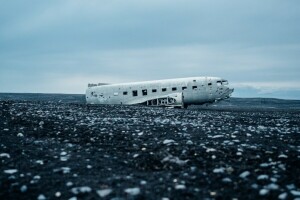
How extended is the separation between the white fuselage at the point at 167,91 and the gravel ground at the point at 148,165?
3345 centimetres

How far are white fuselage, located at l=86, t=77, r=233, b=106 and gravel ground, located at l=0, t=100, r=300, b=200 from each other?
33.5 metres

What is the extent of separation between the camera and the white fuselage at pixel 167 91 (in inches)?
1907

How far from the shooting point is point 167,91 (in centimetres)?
4862

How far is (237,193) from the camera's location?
6730 mm

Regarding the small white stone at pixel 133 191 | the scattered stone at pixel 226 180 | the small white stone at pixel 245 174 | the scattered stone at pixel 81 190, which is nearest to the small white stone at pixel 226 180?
the scattered stone at pixel 226 180

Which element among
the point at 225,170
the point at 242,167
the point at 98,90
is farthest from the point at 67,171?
the point at 98,90

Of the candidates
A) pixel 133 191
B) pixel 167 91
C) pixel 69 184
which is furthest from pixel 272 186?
pixel 167 91

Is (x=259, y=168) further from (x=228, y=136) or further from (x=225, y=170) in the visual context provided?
(x=228, y=136)

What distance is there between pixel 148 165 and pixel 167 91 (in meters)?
39.7

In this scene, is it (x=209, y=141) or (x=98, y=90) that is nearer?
(x=209, y=141)

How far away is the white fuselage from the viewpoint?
4844 cm

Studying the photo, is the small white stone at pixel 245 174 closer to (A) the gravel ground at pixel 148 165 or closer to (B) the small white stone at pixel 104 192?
(A) the gravel ground at pixel 148 165

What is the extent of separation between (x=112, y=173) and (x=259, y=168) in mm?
4078

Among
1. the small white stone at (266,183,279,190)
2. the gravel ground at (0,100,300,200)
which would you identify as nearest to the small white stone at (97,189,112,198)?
the gravel ground at (0,100,300,200)
